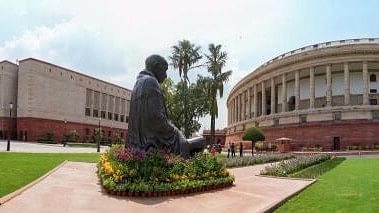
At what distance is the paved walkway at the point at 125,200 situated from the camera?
394 inches

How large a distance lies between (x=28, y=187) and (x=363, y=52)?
5391 centimetres

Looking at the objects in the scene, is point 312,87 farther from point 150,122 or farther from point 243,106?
point 150,122

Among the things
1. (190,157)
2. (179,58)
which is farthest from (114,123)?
(190,157)

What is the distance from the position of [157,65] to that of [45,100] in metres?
59.9

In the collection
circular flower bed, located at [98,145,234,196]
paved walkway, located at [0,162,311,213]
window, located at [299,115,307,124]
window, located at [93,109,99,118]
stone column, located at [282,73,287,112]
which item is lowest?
paved walkway, located at [0,162,311,213]

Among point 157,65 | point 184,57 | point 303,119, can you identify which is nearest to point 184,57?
point 184,57

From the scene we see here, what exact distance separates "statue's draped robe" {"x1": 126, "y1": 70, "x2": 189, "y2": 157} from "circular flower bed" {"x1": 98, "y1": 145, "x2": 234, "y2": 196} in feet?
2.30

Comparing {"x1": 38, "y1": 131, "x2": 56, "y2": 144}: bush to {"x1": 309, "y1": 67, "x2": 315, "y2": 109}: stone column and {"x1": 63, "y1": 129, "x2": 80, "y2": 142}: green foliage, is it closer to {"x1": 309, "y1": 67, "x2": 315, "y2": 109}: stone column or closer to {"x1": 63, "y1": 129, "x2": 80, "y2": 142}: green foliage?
{"x1": 63, "y1": 129, "x2": 80, "y2": 142}: green foliage

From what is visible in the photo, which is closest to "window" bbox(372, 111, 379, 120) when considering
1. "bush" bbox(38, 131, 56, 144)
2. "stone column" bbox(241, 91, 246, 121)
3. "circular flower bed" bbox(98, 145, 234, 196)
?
"stone column" bbox(241, 91, 246, 121)

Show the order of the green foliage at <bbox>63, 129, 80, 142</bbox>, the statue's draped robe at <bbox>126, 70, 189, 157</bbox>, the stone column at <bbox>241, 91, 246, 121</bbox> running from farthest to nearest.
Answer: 1. the stone column at <bbox>241, 91, 246, 121</bbox>
2. the green foliage at <bbox>63, 129, 80, 142</bbox>
3. the statue's draped robe at <bbox>126, 70, 189, 157</bbox>

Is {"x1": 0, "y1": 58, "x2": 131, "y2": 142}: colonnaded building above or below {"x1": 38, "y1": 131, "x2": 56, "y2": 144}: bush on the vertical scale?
above

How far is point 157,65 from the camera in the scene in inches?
615

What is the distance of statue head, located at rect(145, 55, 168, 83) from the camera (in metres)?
15.6

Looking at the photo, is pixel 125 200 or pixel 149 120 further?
pixel 149 120
